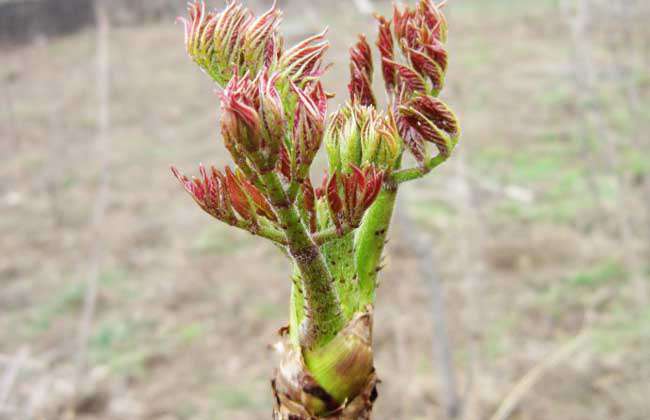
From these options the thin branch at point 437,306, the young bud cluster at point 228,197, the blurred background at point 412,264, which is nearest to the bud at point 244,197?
the young bud cluster at point 228,197

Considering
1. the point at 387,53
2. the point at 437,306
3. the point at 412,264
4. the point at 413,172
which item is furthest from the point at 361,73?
the point at 412,264

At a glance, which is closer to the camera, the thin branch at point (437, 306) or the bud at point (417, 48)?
the bud at point (417, 48)

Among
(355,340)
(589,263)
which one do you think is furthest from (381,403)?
(355,340)

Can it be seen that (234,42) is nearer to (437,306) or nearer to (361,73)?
(361,73)

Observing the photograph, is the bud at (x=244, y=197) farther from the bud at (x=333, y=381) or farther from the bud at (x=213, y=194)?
the bud at (x=333, y=381)

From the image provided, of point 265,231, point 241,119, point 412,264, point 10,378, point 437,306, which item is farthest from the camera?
point 412,264

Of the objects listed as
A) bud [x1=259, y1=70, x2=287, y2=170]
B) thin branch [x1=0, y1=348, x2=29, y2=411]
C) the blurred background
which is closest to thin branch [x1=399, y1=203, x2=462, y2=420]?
the blurred background

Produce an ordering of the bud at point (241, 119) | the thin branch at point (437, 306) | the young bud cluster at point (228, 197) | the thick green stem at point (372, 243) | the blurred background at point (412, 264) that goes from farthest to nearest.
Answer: the blurred background at point (412, 264) < the thin branch at point (437, 306) < the thick green stem at point (372, 243) < the young bud cluster at point (228, 197) < the bud at point (241, 119)
